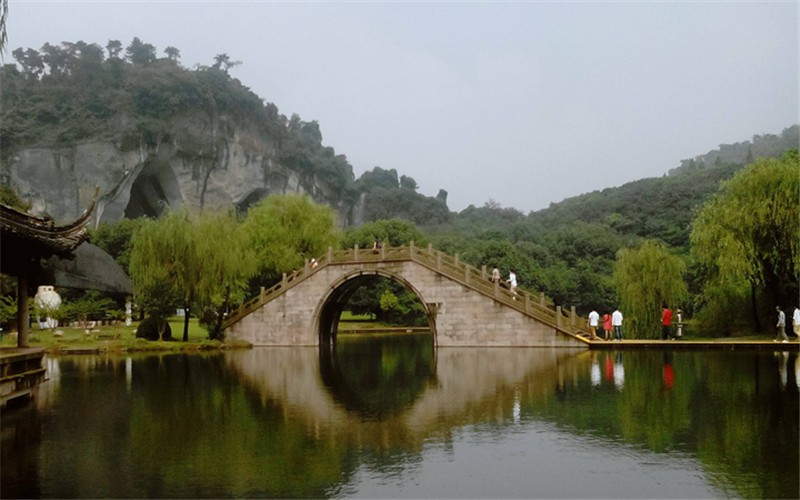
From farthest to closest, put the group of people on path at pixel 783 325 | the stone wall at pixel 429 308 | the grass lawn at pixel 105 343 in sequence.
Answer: the stone wall at pixel 429 308 → the grass lawn at pixel 105 343 → the group of people on path at pixel 783 325

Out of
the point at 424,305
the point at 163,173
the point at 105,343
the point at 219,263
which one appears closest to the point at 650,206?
the point at 424,305

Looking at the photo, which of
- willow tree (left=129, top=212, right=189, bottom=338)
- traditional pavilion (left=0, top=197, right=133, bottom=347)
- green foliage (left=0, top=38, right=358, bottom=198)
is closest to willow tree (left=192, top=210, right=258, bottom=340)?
willow tree (left=129, top=212, right=189, bottom=338)

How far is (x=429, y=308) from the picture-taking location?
97.9ft

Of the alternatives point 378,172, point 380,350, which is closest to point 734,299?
point 380,350

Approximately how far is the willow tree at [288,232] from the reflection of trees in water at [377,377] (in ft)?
31.1

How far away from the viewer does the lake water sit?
7.24 m

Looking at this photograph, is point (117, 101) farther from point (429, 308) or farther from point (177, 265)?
point (429, 308)

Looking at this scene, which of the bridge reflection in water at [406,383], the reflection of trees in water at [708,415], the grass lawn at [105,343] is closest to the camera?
the reflection of trees in water at [708,415]

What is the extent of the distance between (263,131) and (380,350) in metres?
61.8

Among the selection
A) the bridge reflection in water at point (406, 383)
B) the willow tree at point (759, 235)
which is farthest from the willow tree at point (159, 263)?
the willow tree at point (759, 235)

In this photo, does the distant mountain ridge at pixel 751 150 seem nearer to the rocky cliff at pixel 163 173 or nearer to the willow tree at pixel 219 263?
the rocky cliff at pixel 163 173

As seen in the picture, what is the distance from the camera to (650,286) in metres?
28.0

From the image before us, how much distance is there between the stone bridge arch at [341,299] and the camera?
30.3 metres

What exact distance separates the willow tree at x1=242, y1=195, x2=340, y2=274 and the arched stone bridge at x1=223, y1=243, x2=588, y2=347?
438cm
